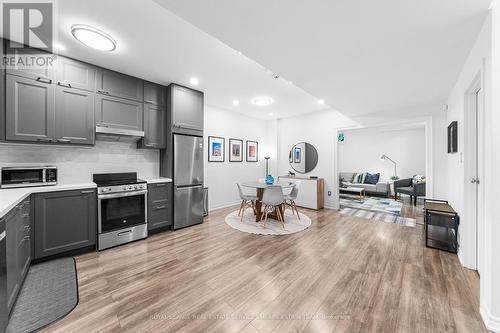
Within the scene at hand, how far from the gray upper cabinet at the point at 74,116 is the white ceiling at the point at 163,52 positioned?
51 cm

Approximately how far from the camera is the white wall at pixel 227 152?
5098mm

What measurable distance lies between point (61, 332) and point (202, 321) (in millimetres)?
1011

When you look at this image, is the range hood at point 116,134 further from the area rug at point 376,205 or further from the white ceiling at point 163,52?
the area rug at point 376,205

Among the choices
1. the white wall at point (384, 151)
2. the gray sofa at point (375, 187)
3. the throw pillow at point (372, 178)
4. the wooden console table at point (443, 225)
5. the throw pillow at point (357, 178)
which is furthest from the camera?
the throw pillow at point (357, 178)

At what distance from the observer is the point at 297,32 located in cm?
179

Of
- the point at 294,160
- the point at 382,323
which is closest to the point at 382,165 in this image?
the point at 294,160

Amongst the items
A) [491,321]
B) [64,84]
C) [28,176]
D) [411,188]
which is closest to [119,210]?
[28,176]

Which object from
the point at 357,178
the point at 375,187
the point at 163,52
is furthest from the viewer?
the point at 357,178

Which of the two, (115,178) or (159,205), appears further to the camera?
(159,205)

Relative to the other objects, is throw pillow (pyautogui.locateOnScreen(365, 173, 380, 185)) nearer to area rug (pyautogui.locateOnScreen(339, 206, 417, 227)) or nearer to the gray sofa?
the gray sofa

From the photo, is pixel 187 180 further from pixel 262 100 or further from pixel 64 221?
pixel 262 100

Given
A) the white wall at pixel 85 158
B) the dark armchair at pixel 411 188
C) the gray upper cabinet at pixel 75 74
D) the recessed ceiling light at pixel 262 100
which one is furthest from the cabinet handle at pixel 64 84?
the dark armchair at pixel 411 188

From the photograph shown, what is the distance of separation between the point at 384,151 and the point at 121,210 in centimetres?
866

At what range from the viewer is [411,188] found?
592 centimetres
